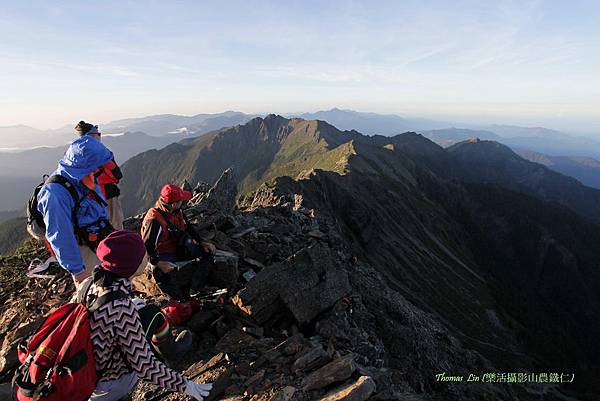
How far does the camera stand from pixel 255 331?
10766 mm

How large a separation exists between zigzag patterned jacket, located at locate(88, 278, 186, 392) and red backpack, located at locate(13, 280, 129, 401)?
106 mm

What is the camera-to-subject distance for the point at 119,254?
5.15m

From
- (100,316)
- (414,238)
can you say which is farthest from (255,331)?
(414,238)

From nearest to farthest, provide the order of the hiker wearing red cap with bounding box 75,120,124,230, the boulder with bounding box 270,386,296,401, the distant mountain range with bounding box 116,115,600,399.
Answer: the boulder with bounding box 270,386,296,401 < the hiker wearing red cap with bounding box 75,120,124,230 < the distant mountain range with bounding box 116,115,600,399

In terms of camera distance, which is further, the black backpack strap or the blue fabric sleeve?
the blue fabric sleeve

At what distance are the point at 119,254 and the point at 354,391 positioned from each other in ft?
18.6

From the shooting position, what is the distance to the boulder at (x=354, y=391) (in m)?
7.77

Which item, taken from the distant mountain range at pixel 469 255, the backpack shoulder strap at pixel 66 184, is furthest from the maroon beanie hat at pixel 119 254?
the distant mountain range at pixel 469 255

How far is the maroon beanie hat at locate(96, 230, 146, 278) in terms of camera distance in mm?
5148

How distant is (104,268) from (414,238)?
358ft

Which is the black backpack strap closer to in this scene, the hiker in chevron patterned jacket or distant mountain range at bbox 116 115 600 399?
the hiker in chevron patterned jacket

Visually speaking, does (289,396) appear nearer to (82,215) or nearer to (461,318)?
(82,215)

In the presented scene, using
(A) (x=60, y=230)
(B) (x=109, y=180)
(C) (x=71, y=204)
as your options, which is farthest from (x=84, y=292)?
(B) (x=109, y=180)

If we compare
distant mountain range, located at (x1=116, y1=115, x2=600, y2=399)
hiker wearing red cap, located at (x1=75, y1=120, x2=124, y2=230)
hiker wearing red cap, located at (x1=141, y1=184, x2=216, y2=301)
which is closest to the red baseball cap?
hiker wearing red cap, located at (x1=141, y1=184, x2=216, y2=301)
